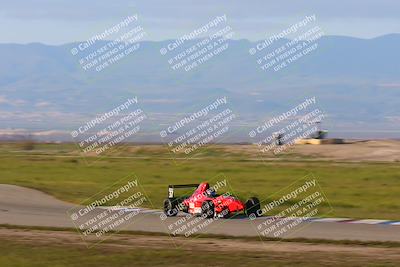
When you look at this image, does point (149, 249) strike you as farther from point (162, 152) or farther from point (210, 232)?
point (162, 152)

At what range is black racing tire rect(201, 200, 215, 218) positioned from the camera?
35312 mm

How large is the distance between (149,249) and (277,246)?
14.1ft

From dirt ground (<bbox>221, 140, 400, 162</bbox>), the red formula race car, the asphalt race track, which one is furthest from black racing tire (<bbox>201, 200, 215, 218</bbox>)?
dirt ground (<bbox>221, 140, 400, 162</bbox>)

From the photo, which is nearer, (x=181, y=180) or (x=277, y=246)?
(x=277, y=246)

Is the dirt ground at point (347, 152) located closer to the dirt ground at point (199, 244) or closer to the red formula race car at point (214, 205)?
the red formula race car at point (214, 205)

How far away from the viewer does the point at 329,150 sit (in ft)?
330

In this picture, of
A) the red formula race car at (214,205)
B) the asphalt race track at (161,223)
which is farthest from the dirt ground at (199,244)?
the red formula race car at (214,205)

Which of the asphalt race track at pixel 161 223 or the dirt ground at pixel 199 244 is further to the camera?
the asphalt race track at pixel 161 223

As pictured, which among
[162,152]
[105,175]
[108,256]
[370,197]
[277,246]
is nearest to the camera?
[108,256]

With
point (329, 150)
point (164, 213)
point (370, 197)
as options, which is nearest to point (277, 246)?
point (164, 213)

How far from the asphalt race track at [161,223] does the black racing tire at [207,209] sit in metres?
0.56

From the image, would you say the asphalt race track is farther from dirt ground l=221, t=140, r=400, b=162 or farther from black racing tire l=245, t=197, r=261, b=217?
dirt ground l=221, t=140, r=400, b=162

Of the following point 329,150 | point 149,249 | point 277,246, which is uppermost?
point 149,249

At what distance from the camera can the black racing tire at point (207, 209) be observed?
116 ft
